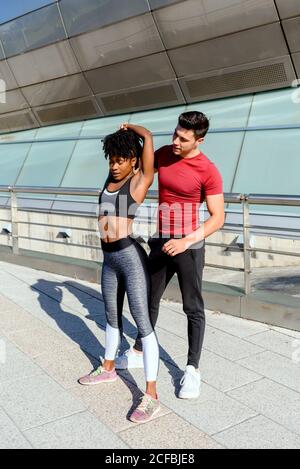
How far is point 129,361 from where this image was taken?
3965 millimetres

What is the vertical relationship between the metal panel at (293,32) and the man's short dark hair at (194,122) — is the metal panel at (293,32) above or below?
above

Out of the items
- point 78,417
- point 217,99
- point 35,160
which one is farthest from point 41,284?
point 35,160

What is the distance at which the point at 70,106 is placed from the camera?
15.4 metres

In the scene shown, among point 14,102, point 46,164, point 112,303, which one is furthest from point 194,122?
point 14,102

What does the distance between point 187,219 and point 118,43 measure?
10.5 meters

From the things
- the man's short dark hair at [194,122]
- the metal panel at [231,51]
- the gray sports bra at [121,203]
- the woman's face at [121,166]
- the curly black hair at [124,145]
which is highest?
the metal panel at [231,51]

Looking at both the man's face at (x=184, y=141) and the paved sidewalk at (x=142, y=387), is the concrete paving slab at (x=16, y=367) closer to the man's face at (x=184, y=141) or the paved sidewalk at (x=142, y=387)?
the paved sidewalk at (x=142, y=387)

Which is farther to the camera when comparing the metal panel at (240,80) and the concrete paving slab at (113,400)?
the metal panel at (240,80)

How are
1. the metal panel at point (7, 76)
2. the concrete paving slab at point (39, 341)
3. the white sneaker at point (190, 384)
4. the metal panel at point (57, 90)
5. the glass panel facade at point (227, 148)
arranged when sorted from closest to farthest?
the white sneaker at point (190, 384) < the concrete paving slab at point (39, 341) < the glass panel facade at point (227, 148) < the metal panel at point (57, 90) < the metal panel at point (7, 76)

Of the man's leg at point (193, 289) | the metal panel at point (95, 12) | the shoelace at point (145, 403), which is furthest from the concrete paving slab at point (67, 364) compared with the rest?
the metal panel at point (95, 12)

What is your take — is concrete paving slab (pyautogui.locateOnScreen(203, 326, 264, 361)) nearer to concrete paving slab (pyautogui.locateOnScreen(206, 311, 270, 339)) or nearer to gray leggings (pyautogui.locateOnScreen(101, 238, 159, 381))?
concrete paving slab (pyautogui.locateOnScreen(206, 311, 270, 339))

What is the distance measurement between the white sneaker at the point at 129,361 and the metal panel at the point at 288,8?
337 inches

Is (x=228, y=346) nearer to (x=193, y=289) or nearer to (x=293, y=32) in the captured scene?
(x=193, y=289)

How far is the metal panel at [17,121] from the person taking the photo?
54.9 feet
